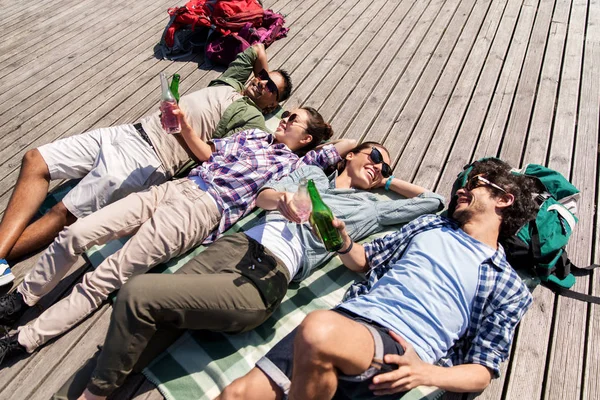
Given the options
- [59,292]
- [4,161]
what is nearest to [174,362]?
[59,292]

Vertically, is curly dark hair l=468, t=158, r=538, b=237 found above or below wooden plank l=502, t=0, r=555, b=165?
below

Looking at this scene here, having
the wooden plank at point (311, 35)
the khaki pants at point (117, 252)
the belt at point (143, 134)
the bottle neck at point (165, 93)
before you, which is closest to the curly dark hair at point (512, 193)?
the khaki pants at point (117, 252)

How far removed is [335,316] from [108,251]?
1855 mm

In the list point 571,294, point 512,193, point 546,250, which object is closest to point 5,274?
point 512,193

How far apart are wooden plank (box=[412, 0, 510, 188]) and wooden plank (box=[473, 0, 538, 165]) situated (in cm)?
23

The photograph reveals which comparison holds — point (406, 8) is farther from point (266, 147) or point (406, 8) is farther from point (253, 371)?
point (253, 371)

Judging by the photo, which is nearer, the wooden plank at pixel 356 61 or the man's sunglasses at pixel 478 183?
the man's sunglasses at pixel 478 183

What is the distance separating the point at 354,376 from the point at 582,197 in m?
2.48

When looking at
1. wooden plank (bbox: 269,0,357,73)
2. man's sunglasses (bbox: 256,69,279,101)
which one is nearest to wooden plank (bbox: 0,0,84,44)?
wooden plank (bbox: 269,0,357,73)

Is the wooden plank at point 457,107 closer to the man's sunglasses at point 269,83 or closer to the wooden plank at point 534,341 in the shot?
the wooden plank at point 534,341

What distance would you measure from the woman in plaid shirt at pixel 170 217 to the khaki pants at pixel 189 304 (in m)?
0.39

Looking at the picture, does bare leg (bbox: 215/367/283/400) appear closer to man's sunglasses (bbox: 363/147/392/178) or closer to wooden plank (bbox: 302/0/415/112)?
man's sunglasses (bbox: 363/147/392/178)

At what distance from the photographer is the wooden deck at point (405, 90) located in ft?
8.30

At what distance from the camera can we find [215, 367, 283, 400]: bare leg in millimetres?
2072
